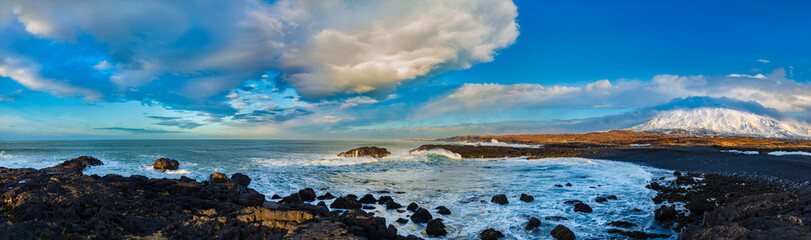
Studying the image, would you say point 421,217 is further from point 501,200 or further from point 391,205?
point 501,200

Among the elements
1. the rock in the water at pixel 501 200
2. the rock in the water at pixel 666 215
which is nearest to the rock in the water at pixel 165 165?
the rock in the water at pixel 501 200

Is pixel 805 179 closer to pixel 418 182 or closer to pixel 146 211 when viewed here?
pixel 418 182

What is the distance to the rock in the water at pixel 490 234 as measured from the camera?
880 centimetres

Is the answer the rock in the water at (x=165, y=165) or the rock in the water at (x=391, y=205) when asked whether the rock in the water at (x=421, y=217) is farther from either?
the rock in the water at (x=165, y=165)

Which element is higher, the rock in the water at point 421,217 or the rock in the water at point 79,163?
the rock in the water at point 79,163

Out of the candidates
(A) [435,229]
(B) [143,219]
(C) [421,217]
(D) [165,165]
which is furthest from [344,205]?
(D) [165,165]

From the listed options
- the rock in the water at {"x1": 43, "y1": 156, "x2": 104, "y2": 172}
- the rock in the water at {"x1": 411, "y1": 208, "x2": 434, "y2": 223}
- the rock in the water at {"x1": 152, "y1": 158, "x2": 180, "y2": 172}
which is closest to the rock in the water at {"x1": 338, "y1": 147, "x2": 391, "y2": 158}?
the rock in the water at {"x1": 152, "y1": 158, "x2": 180, "y2": 172}

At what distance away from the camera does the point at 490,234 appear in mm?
8891

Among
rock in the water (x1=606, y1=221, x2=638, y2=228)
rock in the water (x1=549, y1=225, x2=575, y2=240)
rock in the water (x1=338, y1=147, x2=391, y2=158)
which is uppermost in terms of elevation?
rock in the water (x1=338, y1=147, x2=391, y2=158)

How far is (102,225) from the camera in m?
7.14

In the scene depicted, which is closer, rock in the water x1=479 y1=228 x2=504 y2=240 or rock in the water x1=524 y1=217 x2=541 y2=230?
rock in the water x1=479 y1=228 x2=504 y2=240

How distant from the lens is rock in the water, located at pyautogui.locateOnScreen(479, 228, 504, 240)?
8805mm

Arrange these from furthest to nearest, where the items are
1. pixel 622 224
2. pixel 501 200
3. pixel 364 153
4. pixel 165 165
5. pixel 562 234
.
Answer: pixel 364 153 → pixel 165 165 → pixel 501 200 → pixel 622 224 → pixel 562 234

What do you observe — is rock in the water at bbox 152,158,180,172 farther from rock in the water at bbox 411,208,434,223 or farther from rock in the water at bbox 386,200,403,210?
rock in the water at bbox 411,208,434,223
